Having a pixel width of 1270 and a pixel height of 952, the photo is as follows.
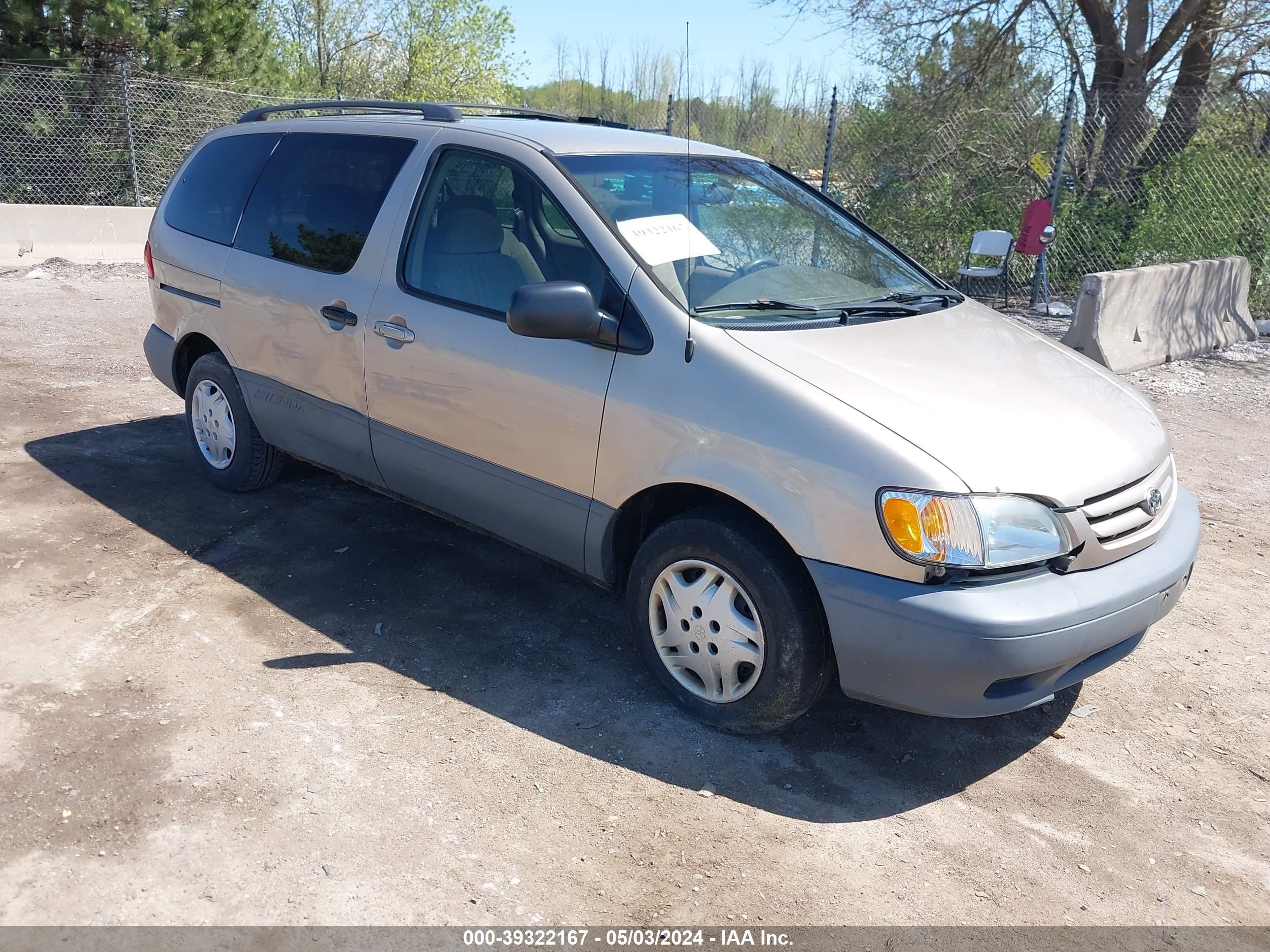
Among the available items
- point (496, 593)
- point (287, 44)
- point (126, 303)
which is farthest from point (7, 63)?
point (496, 593)

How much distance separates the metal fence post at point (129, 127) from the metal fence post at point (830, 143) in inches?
355

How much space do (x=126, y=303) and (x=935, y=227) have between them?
9424mm

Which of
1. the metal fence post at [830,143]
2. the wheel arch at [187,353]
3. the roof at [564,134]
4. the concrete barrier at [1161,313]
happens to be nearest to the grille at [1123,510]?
the roof at [564,134]

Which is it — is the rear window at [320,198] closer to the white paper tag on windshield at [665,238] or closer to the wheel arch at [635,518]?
the white paper tag on windshield at [665,238]

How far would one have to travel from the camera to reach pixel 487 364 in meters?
3.81

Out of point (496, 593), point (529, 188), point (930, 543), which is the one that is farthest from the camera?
point (496, 593)

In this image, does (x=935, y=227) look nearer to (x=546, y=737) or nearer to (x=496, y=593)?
(x=496, y=593)

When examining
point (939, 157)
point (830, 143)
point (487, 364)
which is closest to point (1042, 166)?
point (939, 157)

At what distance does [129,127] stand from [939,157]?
10.5 m

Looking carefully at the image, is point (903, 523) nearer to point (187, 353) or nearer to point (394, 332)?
point (394, 332)

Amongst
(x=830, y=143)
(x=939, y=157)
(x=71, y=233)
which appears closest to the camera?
(x=830, y=143)

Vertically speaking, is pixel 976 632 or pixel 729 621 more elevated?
pixel 976 632

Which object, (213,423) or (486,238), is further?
(213,423)

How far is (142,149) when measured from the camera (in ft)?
47.2
